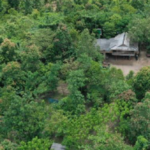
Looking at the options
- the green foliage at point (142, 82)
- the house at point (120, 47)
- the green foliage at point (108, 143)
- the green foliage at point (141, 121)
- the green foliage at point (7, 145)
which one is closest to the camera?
the green foliage at point (108, 143)

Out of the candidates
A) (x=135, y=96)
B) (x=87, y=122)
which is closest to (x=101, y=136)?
(x=87, y=122)

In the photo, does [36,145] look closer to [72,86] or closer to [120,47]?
[72,86]

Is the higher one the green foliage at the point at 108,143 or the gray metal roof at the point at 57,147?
the green foliage at the point at 108,143

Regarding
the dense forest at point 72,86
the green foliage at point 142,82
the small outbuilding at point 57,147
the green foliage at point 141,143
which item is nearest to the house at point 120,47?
the dense forest at point 72,86

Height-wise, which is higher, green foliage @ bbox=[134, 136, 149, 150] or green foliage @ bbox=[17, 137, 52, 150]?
green foliage @ bbox=[134, 136, 149, 150]

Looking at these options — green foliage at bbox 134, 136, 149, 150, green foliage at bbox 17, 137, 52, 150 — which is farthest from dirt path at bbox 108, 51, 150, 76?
green foliage at bbox 17, 137, 52, 150

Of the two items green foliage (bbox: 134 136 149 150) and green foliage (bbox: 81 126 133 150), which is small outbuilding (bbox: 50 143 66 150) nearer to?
green foliage (bbox: 81 126 133 150)

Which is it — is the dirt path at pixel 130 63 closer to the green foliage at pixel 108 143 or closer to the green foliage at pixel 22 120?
the green foliage at pixel 108 143
